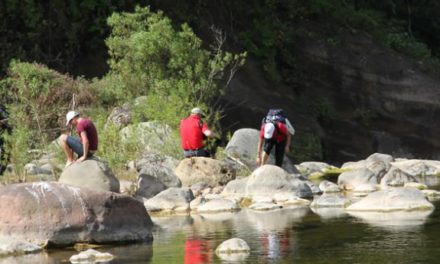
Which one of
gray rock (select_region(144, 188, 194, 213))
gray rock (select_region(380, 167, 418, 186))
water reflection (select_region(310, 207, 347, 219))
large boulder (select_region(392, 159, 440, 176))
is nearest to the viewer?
water reflection (select_region(310, 207, 347, 219))

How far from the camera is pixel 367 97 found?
115 feet

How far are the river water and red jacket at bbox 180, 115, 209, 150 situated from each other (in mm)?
3415

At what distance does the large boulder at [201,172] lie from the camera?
18.7 metres

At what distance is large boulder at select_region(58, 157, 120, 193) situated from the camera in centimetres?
1503

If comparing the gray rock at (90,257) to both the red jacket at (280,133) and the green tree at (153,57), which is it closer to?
the red jacket at (280,133)

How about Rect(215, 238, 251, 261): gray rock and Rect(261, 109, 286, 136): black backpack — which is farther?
Rect(261, 109, 286, 136): black backpack

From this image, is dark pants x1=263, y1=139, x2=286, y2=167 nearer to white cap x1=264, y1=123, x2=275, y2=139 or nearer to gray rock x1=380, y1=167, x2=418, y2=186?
white cap x1=264, y1=123, x2=275, y2=139

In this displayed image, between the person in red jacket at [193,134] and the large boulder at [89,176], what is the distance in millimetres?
3795

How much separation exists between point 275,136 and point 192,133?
65.2 inches

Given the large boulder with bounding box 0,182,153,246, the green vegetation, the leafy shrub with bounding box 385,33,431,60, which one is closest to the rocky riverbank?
the large boulder with bounding box 0,182,153,246

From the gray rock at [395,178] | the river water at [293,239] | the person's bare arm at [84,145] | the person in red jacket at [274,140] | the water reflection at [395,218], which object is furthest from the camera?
the gray rock at [395,178]

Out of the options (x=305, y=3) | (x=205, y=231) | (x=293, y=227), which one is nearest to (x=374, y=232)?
(x=293, y=227)

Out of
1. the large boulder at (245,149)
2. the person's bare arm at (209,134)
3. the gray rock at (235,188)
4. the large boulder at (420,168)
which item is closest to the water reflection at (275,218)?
the gray rock at (235,188)

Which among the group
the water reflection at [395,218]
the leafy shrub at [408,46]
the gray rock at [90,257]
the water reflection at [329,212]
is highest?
the leafy shrub at [408,46]
